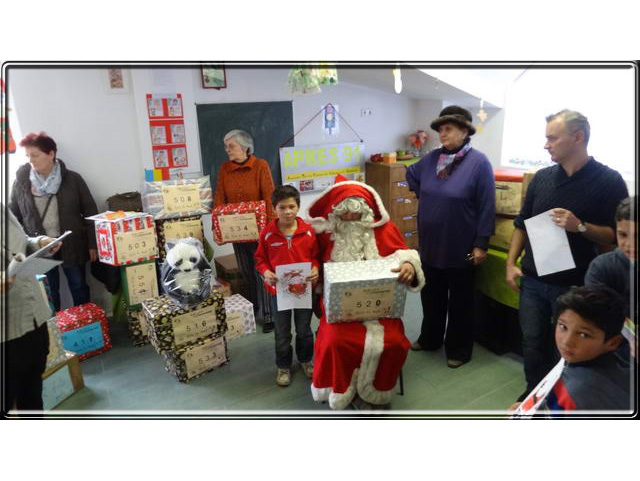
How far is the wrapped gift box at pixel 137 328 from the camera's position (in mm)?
2662

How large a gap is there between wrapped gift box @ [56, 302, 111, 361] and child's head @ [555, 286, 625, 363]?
8.10 ft

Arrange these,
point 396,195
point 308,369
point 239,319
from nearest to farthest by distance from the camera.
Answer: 1. point 308,369
2. point 239,319
3. point 396,195

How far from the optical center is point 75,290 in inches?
96.0

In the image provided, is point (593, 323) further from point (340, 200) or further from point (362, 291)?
point (340, 200)

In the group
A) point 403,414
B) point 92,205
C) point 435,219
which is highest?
point 92,205

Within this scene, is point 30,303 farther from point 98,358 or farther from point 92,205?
point 98,358

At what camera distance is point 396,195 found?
343 centimetres

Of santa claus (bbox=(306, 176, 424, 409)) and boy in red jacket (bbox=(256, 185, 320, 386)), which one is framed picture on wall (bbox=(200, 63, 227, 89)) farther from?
santa claus (bbox=(306, 176, 424, 409))

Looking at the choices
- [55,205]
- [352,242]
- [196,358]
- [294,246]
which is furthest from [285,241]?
[55,205]

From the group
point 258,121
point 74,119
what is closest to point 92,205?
point 74,119

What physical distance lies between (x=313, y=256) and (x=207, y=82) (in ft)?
2.95

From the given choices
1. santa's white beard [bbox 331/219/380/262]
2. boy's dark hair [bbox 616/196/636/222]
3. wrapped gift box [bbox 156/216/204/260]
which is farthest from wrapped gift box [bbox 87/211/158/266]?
boy's dark hair [bbox 616/196/636/222]

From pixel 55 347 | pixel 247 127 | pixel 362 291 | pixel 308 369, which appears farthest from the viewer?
pixel 247 127

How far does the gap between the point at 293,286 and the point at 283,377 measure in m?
0.65
